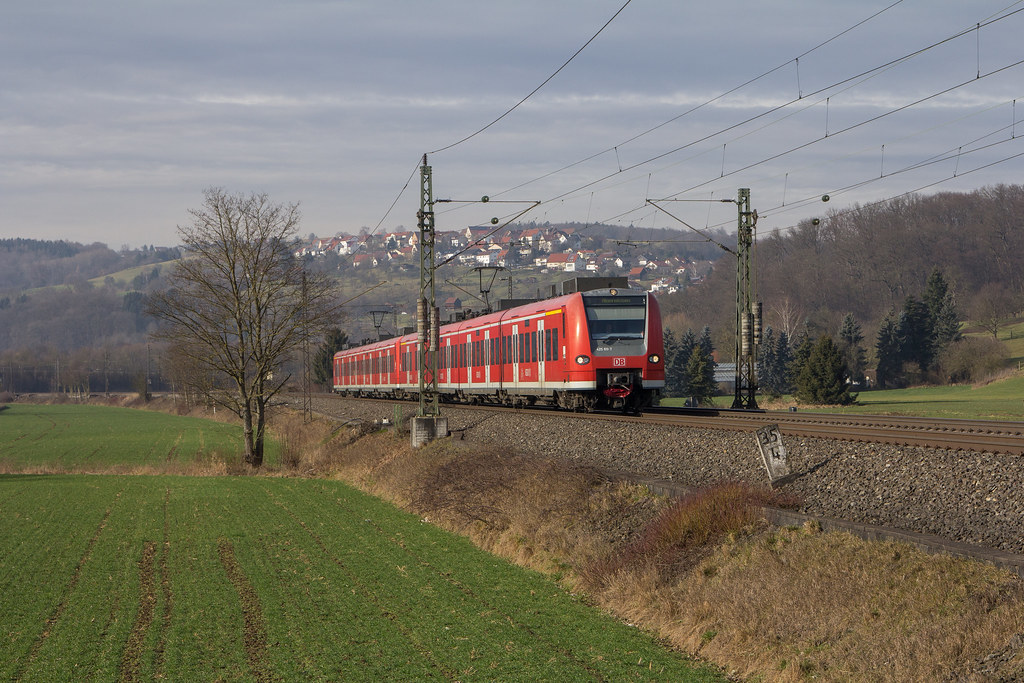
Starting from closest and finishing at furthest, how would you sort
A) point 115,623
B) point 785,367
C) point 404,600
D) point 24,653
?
point 24,653, point 115,623, point 404,600, point 785,367

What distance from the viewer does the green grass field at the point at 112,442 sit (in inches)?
1848

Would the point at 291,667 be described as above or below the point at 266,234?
below

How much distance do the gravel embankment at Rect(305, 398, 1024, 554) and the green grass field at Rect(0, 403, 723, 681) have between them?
301 centimetres

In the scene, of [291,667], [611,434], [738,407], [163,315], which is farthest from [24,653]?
[163,315]

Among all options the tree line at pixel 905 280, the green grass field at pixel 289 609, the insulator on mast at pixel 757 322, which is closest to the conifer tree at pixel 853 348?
the tree line at pixel 905 280

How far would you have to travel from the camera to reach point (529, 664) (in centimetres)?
1038

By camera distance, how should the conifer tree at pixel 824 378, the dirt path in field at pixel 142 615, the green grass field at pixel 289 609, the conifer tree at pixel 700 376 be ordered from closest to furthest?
the green grass field at pixel 289 609
the dirt path in field at pixel 142 615
the conifer tree at pixel 824 378
the conifer tree at pixel 700 376

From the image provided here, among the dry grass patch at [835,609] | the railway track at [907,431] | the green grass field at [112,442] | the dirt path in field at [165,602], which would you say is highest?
the railway track at [907,431]

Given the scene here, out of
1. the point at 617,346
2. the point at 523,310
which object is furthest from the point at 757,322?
the point at 617,346

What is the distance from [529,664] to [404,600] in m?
3.69

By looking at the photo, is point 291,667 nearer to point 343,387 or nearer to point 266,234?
point 266,234

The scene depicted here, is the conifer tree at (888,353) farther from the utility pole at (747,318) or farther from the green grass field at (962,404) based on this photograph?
the utility pole at (747,318)

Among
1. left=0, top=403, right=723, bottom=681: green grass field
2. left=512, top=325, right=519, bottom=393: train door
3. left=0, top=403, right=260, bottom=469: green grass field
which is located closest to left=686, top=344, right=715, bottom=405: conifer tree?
left=0, top=403, right=260, bottom=469: green grass field

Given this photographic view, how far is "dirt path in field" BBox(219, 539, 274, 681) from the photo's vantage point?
10547 mm
